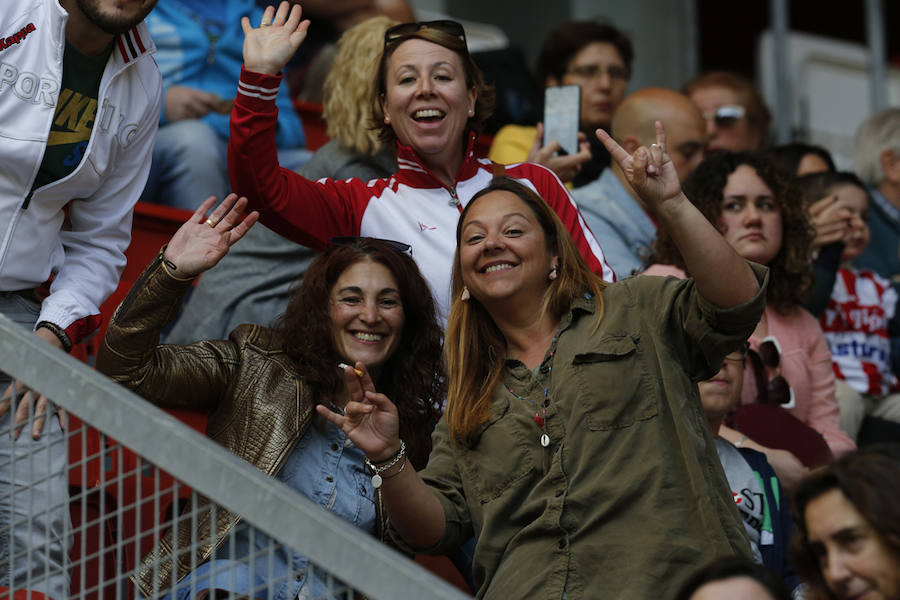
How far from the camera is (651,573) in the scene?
293cm

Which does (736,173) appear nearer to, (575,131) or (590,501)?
(575,131)

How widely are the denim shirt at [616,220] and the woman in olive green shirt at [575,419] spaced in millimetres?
1662

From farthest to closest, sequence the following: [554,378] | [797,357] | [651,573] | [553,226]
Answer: [797,357]
[553,226]
[554,378]
[651,573]

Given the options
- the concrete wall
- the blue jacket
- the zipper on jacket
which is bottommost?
the zipper on jacket

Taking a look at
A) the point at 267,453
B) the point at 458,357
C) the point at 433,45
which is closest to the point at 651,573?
the point at 458,357

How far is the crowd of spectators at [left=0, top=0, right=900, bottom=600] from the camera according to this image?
9.71 feet

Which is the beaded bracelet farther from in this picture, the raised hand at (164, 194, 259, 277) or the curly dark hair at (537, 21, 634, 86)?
the curly dark hair at (537, 21, 634, 86)

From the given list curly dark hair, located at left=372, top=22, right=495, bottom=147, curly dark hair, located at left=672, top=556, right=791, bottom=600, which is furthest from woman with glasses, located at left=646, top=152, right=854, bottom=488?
curly dark hair, located at left=672, top=556, right=791, bottom=600

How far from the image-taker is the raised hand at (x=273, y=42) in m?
3.73

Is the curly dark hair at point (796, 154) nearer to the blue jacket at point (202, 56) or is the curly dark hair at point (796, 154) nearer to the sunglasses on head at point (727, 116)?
the sunglasses on head at point (727, 116)

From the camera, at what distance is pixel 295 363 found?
153 inches

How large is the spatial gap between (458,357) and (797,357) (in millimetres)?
1906

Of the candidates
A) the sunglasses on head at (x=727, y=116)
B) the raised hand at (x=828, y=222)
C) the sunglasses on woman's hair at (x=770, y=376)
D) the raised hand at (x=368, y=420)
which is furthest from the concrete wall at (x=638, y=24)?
the raised hand at (x=368, y=420)

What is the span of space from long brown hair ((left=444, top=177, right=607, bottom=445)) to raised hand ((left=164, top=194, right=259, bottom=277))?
570 millimetres
